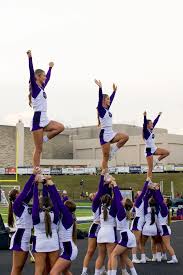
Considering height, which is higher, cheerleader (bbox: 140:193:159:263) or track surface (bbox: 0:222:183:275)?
cheerleader (bbox: 140:193:159:263)

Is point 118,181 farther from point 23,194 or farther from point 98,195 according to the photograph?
point 23,194

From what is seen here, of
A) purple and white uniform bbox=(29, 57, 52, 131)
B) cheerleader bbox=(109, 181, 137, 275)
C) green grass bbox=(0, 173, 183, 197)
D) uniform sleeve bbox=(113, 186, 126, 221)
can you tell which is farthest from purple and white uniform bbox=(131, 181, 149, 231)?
green grass bbox=(0, 173, 183, 197)

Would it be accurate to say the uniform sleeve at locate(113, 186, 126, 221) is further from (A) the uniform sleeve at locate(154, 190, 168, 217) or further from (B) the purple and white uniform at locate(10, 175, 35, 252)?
(A) the uniform sleeve at locate(154, 190, 168, 217)

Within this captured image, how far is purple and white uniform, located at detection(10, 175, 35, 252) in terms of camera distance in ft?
25.6

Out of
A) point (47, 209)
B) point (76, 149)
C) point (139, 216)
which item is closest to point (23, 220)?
point (47, 209)

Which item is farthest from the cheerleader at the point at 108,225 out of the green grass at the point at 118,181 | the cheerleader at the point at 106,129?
the green grass at the point at 118,181

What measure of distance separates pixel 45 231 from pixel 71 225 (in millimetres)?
395

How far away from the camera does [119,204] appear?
8.84 metres

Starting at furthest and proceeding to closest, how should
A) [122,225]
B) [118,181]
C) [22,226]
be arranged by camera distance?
[118,181] < [122,225] < [22,226]

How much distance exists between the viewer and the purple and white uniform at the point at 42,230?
7375mm

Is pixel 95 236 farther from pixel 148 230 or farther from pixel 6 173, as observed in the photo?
pixel 6 173

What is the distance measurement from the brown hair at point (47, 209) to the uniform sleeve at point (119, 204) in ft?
5.50

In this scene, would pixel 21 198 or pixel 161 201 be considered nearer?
pixel 21 198

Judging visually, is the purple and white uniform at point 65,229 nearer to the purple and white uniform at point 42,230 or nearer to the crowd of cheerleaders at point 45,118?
the purple and white uniform at point 42,230
